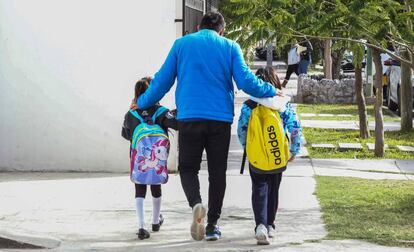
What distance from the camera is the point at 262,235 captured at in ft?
23.7

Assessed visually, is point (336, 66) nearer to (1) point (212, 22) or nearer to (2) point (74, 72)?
(2) point (74, 72)

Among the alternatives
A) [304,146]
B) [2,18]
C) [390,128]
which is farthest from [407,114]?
[2,18]

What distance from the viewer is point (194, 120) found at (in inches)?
284

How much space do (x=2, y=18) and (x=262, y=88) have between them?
475 centimetres

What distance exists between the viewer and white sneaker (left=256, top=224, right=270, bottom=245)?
7.21 metres

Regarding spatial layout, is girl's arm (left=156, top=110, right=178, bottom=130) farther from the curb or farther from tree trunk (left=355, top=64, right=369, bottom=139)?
tree trunk (left=355, top=64, right=369, bottom=139)

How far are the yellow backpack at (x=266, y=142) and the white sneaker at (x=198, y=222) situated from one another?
1.81 ft

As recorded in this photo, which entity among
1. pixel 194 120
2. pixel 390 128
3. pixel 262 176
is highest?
pixel 194 120

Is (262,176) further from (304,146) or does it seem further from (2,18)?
(304,146)

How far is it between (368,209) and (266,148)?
1.91m

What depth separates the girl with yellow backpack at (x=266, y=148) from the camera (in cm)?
722

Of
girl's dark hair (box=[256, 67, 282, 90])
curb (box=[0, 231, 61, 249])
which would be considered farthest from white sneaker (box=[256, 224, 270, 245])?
curb (box=[0, 231, 61, 249])

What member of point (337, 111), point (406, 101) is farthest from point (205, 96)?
point (337, 111)

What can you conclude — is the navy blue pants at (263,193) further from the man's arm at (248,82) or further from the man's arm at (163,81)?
the man's arm at (163,81)
